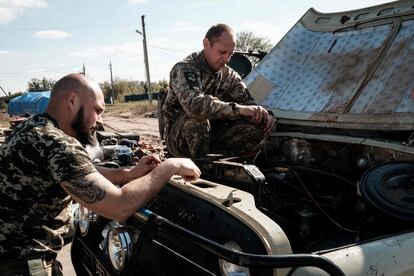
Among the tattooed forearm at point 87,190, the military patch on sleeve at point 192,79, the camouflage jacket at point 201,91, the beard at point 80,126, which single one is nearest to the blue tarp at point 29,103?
the camouflage jacket at point 201,91

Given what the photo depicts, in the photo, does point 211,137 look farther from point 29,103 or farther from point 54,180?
point 29,103

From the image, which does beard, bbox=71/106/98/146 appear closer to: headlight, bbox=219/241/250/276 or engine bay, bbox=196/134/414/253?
engine bay, bbox=196/134/414/253

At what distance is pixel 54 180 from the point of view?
2.03 m

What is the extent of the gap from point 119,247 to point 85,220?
2.01 ft

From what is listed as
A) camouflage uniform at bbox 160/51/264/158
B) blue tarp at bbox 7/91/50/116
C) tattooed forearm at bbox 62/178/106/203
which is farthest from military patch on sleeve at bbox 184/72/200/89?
blue tarp at bbox 7/91/50/116

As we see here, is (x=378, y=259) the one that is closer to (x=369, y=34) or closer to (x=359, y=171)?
(x=359, y=171)

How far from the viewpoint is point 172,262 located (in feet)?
6.12

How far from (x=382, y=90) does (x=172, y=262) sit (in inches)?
68.0

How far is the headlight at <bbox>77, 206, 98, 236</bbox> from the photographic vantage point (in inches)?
101

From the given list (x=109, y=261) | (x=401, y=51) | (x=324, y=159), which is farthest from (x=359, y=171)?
(x=109, y=261)


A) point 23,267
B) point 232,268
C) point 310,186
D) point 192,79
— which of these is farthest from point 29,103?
point 232,268

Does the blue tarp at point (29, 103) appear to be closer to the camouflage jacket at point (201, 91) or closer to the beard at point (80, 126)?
the camouflage jacket at point (201, 91)

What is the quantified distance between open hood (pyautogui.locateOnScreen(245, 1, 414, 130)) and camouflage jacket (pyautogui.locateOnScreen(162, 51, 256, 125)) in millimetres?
160

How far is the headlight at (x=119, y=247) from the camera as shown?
2.03 meters
